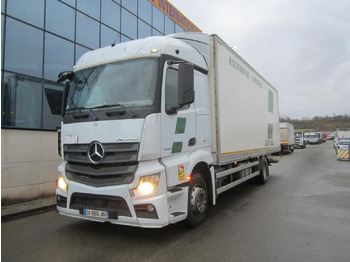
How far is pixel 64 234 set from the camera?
177 inches

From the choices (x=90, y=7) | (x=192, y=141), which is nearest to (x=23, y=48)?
(x=90, y=7)

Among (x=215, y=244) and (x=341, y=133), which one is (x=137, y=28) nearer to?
(x=215, y=244)

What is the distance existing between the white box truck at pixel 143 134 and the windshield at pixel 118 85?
2 centimetres

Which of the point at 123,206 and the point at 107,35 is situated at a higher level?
the point at 107,35

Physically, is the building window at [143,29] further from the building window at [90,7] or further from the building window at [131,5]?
the building window at [90,7]

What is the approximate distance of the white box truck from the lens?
12.0ft

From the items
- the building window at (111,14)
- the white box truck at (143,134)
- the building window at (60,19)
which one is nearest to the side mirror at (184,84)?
the white box truck at (143,134)

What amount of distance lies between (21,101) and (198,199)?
5937 mm

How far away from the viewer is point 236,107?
6.30 meters

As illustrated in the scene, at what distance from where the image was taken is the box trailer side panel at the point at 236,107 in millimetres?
5301

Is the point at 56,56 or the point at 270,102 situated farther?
the point at 270,102

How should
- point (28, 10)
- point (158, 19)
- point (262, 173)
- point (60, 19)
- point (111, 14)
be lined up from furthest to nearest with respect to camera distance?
point (158, 19) → point (111, 14) → point (262, 173) → point (60, 19) → point (28, 10)

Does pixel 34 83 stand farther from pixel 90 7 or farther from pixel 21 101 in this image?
pixel 90 7

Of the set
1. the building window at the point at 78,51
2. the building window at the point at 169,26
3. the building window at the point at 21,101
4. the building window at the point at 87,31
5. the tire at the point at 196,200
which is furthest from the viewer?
the building window at the point at 169,26
